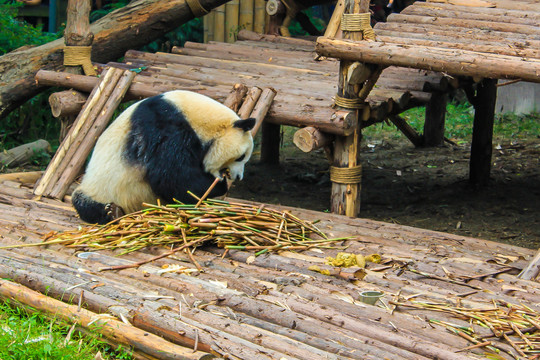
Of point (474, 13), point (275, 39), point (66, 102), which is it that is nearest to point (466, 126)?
point (275, 39)

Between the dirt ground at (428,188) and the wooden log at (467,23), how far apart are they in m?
1.77

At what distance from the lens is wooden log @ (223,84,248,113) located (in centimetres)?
536

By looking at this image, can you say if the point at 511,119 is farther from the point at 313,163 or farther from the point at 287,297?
the point at 287,297

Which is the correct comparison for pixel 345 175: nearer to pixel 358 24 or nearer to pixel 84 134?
pixel 358 24

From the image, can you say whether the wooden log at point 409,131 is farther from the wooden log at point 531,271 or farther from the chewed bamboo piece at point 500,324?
the chewed bamboo piece at point 500,324

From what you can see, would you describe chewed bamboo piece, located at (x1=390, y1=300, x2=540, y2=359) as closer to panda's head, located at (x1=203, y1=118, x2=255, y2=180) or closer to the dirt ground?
panda's head, located at (x1=203, y1=118, x2=255, y2=180)

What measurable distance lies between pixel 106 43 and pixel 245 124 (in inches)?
142

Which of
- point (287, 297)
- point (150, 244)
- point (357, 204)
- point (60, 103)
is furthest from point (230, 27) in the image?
point (287, 297)

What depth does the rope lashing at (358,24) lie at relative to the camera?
4934 millimetres

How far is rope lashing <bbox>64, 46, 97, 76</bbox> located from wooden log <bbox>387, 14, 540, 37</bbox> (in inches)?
110

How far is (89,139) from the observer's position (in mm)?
5488

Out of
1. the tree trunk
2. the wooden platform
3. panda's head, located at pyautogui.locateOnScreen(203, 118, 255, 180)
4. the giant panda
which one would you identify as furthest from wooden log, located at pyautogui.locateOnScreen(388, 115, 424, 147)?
the wooden platform

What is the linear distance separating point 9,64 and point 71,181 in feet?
8.56

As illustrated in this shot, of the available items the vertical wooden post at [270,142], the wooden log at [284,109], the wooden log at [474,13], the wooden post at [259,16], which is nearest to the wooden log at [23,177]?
the wooden log at [284,109]
